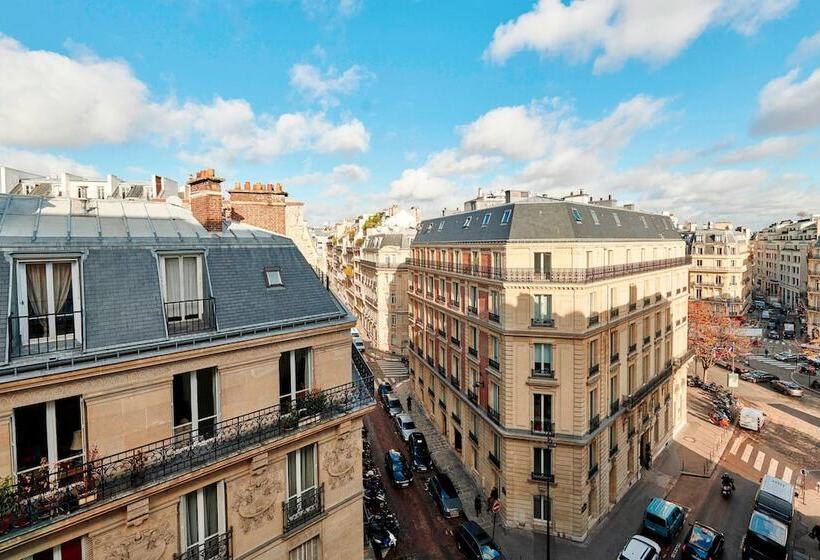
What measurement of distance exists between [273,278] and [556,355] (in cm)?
1508

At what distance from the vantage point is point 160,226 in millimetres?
10914

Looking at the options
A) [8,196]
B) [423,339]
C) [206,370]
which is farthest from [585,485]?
[8,196]

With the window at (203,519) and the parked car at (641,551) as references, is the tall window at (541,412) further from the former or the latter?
A: the window at (203,519)

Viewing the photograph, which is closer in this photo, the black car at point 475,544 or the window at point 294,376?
the window at point 294,376

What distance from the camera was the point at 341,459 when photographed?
1195 cm

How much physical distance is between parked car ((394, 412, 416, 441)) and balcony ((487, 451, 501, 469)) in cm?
810

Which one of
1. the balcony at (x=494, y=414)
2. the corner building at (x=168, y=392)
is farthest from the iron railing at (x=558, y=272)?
the corner building at (x=168, y=392)

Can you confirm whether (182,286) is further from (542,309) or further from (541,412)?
(541,412)

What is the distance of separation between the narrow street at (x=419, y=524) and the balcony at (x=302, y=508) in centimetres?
1064

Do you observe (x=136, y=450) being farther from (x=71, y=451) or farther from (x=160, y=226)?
(x=160, y=226)

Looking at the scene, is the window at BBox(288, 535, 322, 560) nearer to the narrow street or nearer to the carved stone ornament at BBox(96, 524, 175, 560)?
the carved stone ornament at BBox(96, 524, 175, 560)

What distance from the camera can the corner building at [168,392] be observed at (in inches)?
310

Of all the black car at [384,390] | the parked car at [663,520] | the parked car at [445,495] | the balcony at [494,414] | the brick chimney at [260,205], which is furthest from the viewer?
the black car at [384,390]

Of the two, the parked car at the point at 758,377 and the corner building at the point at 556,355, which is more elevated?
the corner building at the point at 556,355
